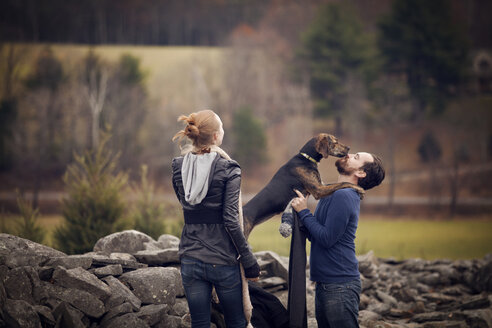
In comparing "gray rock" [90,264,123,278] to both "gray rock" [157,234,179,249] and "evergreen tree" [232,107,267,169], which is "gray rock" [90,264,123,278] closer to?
"gray rock" [157,234,179,249]

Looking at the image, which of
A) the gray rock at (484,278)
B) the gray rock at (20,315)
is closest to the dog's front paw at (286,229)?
the gray rock at (20,315)

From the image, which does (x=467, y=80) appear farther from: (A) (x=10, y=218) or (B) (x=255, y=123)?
(A) (x=10, y=218)

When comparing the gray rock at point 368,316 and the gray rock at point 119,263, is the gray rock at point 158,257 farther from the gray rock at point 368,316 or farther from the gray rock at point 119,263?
the gray rock at point 368,316

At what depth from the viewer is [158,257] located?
5793 millimetres

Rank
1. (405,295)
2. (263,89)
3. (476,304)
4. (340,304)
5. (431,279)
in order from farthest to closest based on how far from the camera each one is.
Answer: (263,89) → (431,279) → (405,295) → (476,304) → (340,304)

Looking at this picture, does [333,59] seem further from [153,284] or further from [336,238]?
[336,238]

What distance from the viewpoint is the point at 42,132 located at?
26.8m

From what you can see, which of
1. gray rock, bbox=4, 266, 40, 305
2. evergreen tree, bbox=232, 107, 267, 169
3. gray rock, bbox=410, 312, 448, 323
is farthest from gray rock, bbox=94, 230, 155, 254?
evergreen tree, bbox=232, 107, 267, 169

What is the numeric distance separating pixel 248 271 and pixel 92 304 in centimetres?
193

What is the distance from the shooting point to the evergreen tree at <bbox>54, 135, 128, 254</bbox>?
832cm

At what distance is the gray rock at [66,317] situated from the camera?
14.7 ft

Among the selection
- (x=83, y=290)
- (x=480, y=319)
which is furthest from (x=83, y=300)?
(x=480, y=319)

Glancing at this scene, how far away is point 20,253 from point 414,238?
14.9 meters

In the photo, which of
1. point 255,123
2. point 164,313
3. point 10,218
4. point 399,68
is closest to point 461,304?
point 164,313
